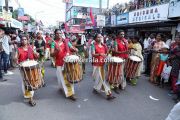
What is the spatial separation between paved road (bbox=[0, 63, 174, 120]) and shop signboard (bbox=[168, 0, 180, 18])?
4.34 meters

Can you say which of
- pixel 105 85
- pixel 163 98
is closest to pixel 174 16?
pixel 163 98

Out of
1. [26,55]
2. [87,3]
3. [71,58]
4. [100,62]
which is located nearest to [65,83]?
[71,58]

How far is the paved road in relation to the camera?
5184 millimetres

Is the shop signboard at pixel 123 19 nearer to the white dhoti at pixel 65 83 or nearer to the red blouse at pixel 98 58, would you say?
the red blouse at pixel 98 58

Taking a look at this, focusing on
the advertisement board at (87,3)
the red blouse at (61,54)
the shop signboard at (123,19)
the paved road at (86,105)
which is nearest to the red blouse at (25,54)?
the red blouse at (61,54)

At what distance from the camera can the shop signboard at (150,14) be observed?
12.0 m

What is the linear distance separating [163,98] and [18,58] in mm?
4047

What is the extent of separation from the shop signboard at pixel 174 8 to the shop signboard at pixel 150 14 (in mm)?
636

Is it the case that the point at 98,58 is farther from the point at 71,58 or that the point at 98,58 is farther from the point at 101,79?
the point at 71,58

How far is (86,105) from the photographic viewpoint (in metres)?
5.88

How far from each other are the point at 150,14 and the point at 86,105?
907 centimetres

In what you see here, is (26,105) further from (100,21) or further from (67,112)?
(100,21)

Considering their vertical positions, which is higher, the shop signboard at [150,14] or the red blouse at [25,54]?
the shop signboard at [150,14]

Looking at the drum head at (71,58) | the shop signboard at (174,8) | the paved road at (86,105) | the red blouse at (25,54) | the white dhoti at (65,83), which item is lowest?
the paved road at (86,105)
